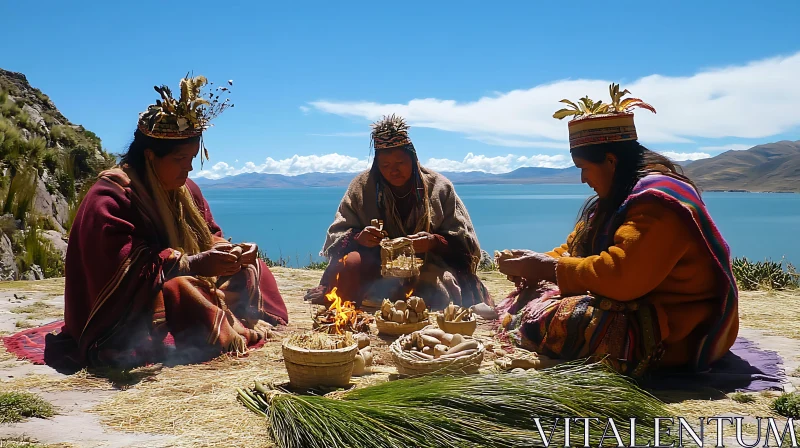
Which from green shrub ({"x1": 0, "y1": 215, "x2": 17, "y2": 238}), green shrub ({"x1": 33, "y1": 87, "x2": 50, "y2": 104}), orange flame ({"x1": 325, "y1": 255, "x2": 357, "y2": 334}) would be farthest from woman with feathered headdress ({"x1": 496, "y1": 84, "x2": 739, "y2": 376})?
green shrub ({"x1": 33, "y1": 87, "x2": 50, "y2": 104})

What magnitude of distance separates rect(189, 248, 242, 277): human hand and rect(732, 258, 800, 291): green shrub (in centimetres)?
691

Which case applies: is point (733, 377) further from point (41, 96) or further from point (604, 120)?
point (41, 96)

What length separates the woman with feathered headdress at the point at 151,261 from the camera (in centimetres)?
455

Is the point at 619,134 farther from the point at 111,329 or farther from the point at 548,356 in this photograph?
the point at 111,329

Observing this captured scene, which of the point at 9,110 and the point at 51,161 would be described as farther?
the point at 9,110

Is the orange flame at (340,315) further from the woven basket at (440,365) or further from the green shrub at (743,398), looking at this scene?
the green shrub at (743,398)

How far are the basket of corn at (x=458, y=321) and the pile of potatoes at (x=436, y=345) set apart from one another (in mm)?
783

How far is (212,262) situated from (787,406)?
3744 mm

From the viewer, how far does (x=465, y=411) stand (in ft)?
9.62

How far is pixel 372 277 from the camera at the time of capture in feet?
22.3

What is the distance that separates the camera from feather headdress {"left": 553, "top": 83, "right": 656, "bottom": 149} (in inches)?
163

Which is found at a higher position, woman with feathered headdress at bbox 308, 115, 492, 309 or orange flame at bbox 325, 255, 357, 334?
woman with feathered headdress at bbox 308, 115, 492, 309

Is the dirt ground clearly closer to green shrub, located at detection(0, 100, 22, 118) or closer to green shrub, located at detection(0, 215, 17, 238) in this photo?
green shrub, located at detection(0, 215, 17, 238)

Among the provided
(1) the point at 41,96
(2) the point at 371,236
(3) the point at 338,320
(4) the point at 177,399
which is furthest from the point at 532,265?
(1) the point at 41,96
